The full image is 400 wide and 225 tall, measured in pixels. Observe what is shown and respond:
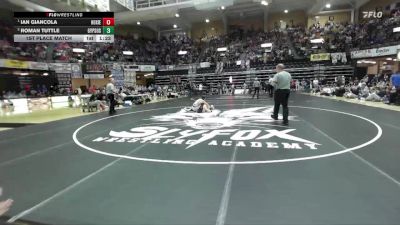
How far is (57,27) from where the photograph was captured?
1137 centimetres

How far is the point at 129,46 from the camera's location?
131ft

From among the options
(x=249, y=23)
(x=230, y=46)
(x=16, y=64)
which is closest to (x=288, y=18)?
(x=249, y=23)

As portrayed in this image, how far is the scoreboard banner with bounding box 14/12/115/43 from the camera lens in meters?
11.4

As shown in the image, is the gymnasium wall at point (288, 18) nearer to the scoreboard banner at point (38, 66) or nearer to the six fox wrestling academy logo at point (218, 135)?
the scoreboard banner at point (38, 66)

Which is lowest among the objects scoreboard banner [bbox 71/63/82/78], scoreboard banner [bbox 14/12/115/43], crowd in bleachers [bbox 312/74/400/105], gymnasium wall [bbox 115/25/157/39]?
crowd in bleachers [bbox 312/74/400/105]

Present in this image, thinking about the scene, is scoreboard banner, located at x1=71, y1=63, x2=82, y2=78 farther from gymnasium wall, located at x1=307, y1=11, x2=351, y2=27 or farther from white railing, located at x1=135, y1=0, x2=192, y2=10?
gymnasium wall, located at x1=307, y1=11, x2=351, y2=27

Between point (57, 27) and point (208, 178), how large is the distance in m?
9.92

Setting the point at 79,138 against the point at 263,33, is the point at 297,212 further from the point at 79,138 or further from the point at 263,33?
the point at 263,33

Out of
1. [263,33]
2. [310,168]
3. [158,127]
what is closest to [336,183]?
[310,168]

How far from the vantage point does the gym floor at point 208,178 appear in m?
Result: 2.74

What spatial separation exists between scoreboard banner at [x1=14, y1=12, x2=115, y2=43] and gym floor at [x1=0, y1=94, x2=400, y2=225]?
574 centimetres

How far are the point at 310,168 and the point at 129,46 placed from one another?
125ft

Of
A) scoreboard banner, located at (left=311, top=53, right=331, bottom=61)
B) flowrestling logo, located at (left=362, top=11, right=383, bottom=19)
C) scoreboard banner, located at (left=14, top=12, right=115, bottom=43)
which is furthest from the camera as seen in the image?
flowrestling logo, located at (left=362, top=11, right=383, bottom=19)

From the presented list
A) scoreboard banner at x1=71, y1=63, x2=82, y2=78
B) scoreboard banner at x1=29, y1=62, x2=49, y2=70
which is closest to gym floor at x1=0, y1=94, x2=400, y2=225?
scoreboard banner at x1=29, y1=62, x2=49, y2=70
